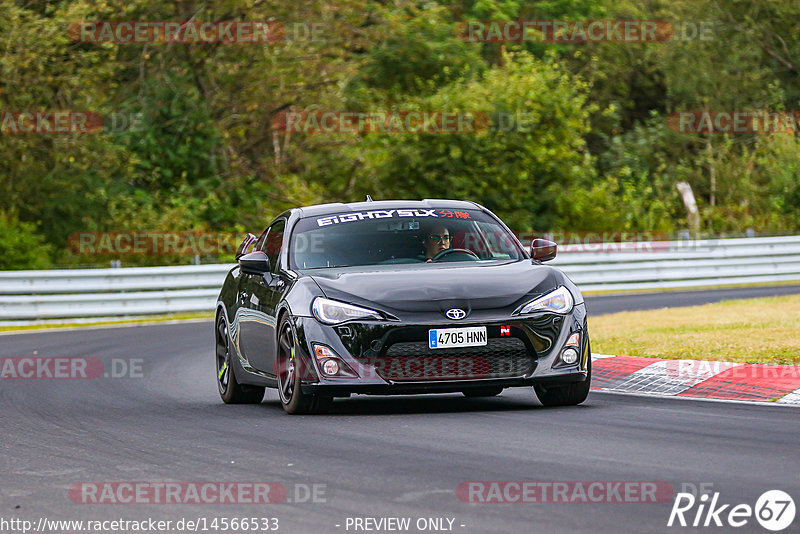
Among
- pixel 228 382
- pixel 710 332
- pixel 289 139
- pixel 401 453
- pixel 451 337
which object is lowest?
pixel 289 139

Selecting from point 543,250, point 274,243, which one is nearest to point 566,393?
point 543,250

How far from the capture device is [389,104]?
37.1m

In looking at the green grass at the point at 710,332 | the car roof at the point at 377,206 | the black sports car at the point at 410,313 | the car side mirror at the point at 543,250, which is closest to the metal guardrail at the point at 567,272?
the green grass at the point at 710,332

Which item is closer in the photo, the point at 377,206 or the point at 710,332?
the point at 377,206

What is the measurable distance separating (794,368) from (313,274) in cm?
389

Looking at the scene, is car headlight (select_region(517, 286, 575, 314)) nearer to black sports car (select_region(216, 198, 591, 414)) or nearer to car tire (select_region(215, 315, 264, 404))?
black sports car (select_region(216, 198, 591, 414))

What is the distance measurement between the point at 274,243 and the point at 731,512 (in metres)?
6.12

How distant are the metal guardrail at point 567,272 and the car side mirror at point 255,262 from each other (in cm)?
1393

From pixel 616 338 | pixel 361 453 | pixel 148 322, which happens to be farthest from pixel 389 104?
pixel 361 453

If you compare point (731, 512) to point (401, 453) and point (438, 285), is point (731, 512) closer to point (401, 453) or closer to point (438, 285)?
point (401, 453)

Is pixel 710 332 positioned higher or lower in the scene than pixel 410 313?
lower

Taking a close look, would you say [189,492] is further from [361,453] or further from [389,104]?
[389,104]

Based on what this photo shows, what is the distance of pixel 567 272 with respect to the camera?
27.8 m

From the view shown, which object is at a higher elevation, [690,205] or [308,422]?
[308,422]
